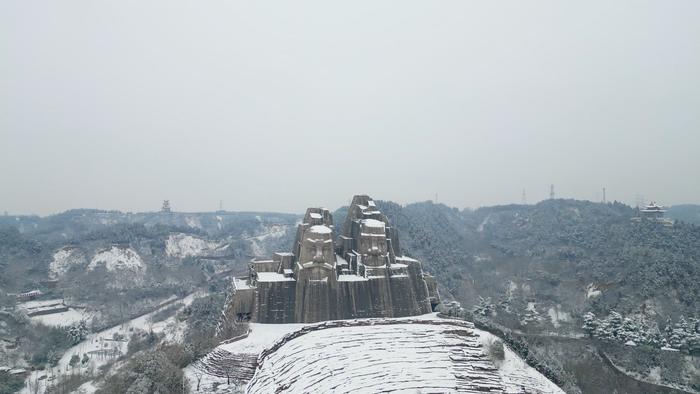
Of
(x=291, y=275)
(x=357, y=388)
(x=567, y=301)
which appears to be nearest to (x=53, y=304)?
(x=291, y=275)

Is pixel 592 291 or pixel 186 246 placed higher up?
pixel 186 246

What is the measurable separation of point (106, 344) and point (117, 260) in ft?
78.9

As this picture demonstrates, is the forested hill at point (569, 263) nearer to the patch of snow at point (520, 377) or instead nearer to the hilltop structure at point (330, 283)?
the hilltop structure at point (330, 283)

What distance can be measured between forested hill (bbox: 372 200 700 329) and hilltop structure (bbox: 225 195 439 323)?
1321cm

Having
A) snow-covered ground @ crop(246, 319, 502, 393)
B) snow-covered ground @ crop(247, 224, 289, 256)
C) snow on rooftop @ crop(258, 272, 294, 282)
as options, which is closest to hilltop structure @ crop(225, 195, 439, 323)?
snow on rooftop @ crop(258, 272, 294, 282)

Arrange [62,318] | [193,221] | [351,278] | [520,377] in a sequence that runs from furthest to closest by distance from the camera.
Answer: [193,221]
[62,318]
[351,278]
[520,377]

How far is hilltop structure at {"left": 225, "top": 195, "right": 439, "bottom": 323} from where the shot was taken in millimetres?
23141

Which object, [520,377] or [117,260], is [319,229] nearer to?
[520,377]

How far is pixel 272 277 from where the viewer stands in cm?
2431

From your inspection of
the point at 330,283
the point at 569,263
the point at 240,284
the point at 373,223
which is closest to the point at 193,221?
the point at 569,263

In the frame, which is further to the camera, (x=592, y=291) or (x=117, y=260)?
(x=117, y=260)

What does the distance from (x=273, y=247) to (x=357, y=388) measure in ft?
245

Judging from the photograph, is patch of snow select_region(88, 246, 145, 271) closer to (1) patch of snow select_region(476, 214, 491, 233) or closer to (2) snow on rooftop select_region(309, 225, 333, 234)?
(2) snow on rooftop select_region(309, 225, 333, 234)

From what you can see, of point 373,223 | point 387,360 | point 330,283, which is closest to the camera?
point 387,360
